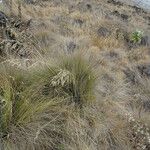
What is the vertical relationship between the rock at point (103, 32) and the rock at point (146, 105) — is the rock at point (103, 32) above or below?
below

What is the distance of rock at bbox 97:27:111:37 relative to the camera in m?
10.0

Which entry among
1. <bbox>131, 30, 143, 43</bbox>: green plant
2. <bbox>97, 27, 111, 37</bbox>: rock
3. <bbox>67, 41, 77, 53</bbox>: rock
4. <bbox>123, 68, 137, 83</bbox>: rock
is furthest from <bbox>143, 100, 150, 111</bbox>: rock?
<bbox>131, 30, 143, 43</bbox>: green plant

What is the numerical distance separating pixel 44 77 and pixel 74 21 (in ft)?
20.0

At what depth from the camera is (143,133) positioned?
4777 mm

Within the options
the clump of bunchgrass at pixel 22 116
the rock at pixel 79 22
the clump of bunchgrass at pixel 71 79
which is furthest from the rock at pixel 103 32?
the clump of bunchgrass at pixel 22 116

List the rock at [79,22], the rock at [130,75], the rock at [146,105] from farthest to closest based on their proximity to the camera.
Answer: the rock at [79,22] < the rock at [130,75] < the rock at [146,105]

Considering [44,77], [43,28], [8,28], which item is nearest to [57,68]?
[44,77]

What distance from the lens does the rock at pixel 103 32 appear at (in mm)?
10034

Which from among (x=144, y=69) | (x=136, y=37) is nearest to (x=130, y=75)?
(x=144, y=69)

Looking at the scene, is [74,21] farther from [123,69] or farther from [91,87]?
[91,87]

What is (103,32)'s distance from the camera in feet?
33.9

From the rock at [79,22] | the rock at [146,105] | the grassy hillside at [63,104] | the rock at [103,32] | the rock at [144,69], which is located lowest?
the rock at [79,22]

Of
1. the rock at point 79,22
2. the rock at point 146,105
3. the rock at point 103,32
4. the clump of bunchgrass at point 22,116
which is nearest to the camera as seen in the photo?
the clump of bunchgrass at point 22,116

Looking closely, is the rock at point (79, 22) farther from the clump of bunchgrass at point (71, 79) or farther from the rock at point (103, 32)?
the clump of bunchgrass at point (71, 79)
